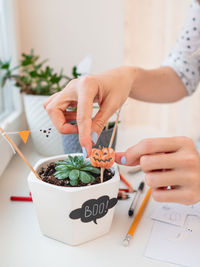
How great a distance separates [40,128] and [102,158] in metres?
0.17

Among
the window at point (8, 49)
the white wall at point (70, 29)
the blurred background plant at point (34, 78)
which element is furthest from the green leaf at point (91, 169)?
the white wall at point (70, 29)

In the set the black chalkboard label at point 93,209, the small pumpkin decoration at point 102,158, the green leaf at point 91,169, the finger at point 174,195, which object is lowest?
the black chalkboard label at point 93,209

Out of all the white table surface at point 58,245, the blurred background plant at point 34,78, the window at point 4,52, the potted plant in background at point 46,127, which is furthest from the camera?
the window at point 4,52

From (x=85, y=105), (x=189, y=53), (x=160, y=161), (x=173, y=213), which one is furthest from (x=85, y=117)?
(x=189, y=53)

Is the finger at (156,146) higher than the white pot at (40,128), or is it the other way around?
the finger at (156,146)

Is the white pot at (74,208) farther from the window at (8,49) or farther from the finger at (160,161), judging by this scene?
the window at (8,49)

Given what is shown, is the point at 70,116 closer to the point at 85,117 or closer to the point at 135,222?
the point at 85,117

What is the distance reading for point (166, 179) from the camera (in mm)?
374

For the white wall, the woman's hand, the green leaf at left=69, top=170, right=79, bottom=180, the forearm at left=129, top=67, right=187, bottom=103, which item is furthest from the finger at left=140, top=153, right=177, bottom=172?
the white wall

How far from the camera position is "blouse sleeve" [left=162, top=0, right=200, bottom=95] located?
0.75 m

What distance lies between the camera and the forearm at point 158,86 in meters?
0.71

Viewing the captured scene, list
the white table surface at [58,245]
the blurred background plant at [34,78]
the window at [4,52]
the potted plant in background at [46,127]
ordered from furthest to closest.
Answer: the window at [4,52] → the blurred background plant at [34,78] → the potted plant in background at [46,127] → the white table surface at [58,245]

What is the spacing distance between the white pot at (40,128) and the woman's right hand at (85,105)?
0.03m

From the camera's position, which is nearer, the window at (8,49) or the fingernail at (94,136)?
the fingernail at (94,136)
